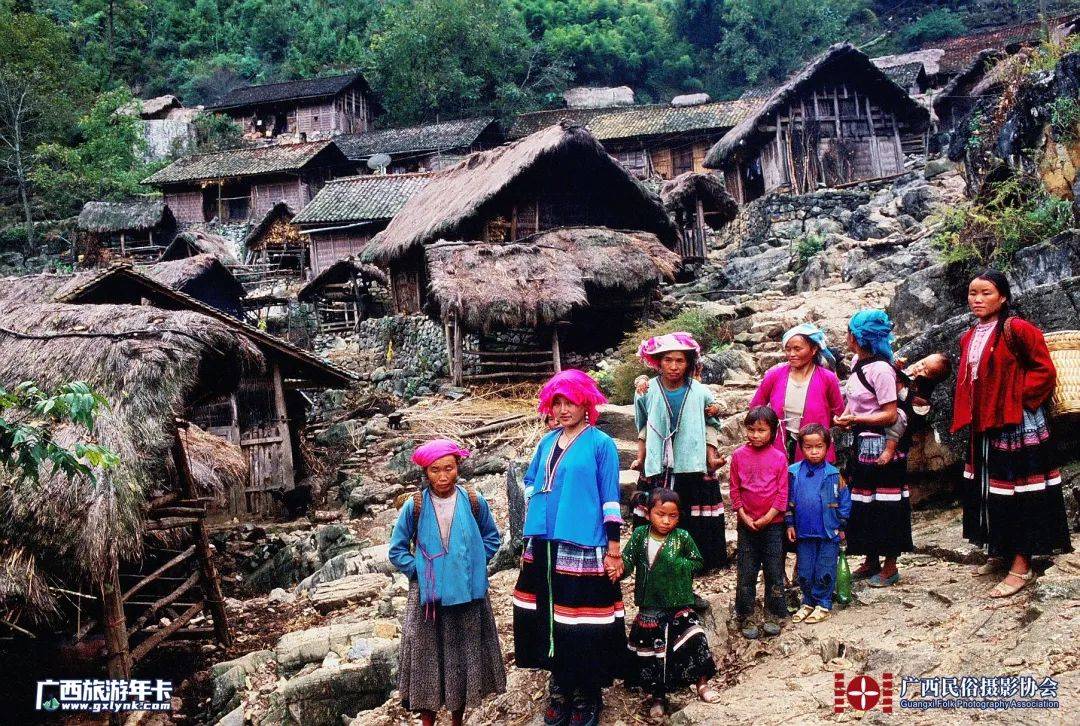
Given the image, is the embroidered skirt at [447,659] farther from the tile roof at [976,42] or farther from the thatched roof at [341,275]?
the tile roof at [976,42]

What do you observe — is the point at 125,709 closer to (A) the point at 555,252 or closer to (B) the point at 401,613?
(B) the point at 401,613

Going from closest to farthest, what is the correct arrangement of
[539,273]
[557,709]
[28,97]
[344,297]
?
1. [557,709]
2. [539,273]
3. [344,297]
4. [28,97]

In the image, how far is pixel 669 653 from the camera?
373cm

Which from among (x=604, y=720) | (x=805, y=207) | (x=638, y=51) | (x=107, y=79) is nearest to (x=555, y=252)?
(x=805, y=207)

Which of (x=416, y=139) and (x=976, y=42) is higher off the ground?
(x=976, y=42)

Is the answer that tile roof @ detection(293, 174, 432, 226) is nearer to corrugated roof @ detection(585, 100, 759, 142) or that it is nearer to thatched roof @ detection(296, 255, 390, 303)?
thatched roof @ detection(296, 255, 390, 303)

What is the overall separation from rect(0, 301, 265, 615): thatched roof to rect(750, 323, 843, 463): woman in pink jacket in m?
4.69

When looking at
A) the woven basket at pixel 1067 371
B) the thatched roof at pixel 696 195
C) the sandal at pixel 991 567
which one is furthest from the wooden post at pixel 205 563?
the thatched roof at pixel 696 195

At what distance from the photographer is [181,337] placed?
7.05 m

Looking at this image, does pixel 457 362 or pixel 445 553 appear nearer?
pixel 445 553

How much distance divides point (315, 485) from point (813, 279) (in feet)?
30.8

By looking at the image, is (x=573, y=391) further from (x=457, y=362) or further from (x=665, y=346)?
(x=457, y=362)

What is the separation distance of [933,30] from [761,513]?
141 ft

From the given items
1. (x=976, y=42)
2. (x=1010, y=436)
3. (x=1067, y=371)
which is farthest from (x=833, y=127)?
(x=976, y=42)
